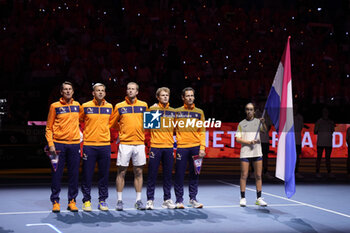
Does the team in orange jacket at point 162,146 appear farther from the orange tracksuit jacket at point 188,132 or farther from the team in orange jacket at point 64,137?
the team in orange jacket at point 64,137

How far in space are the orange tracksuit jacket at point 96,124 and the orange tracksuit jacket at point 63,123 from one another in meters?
0.20

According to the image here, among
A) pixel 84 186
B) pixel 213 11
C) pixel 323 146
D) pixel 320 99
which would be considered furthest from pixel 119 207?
pixel 213 11

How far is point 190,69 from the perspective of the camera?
2075 centimetres

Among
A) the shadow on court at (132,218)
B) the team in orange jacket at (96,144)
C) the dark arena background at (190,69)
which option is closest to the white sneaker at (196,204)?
the shadow on court at (132,218)

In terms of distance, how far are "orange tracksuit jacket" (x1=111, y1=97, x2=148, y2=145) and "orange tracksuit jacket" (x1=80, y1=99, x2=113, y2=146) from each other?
0.88 ft

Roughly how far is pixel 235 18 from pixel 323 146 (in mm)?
10574

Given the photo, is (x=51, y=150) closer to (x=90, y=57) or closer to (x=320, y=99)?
(x=90, y=57)

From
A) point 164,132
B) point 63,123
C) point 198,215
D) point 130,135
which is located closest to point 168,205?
point 198,215

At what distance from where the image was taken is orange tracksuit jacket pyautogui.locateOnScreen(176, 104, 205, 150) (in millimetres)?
9078

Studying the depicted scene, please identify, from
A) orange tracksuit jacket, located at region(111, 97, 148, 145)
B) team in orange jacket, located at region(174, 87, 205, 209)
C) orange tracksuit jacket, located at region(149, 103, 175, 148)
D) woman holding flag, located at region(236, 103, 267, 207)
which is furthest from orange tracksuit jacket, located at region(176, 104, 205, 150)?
woman holding flag, located at region(236, 103, 267, 207)

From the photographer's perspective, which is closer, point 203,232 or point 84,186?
point 203,232

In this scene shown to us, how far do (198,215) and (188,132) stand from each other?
1573mm

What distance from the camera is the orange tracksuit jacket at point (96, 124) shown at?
8750mm

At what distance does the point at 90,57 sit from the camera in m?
19.5
